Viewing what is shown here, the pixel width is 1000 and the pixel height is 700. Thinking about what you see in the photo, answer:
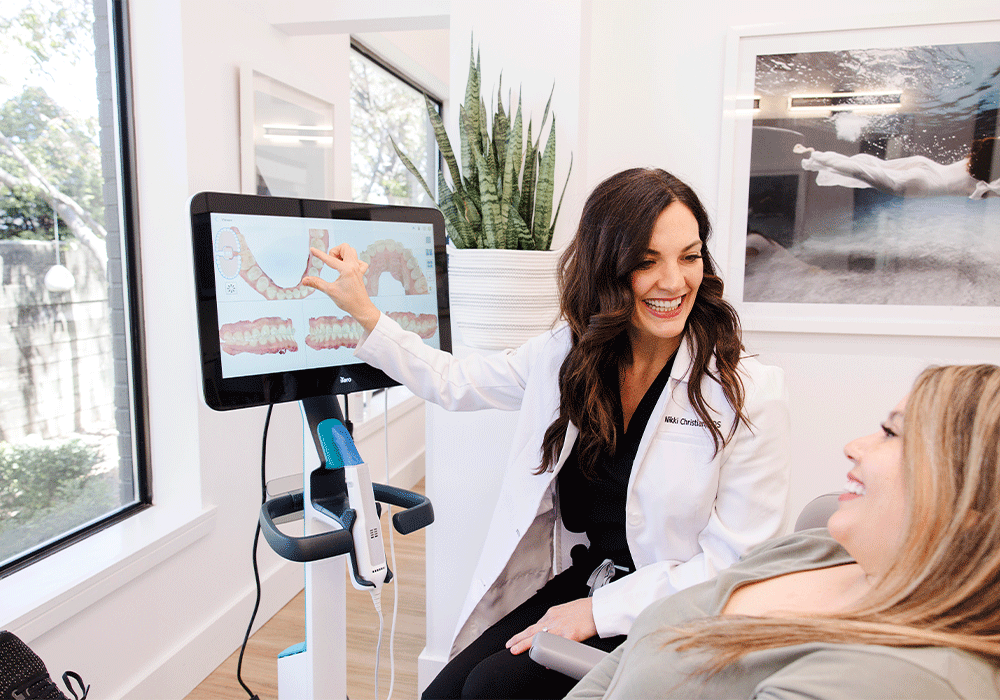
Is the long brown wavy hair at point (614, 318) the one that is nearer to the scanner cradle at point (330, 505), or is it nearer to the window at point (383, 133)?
the scanner cradle at point (330, 505)

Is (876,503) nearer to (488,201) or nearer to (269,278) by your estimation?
(269,278)

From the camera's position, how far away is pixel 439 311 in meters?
1.61

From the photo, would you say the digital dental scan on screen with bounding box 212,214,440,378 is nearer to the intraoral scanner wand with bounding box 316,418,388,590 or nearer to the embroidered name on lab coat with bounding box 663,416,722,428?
the intraoral scanner wand with bounding box 316,418,388,590

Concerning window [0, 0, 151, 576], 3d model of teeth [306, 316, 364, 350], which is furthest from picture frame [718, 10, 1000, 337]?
window [0, 0, 151, 576]

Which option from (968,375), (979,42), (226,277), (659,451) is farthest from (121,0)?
(979,42)

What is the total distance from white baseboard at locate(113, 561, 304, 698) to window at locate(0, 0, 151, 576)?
454 mm

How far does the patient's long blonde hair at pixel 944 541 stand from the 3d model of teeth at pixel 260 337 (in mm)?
971

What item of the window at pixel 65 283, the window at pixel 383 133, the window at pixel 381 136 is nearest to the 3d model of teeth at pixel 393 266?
the window at pixel 65 283

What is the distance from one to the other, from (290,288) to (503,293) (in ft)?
2.27

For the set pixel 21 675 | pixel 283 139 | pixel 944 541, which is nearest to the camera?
pixel 944 541

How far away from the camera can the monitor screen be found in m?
1.24

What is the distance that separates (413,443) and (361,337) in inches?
113

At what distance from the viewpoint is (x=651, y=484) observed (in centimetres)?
142

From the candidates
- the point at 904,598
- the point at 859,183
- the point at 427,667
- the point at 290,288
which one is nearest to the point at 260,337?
the point at 290,288
